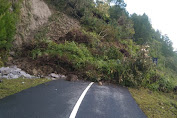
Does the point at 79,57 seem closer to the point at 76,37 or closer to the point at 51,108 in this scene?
the point at 76,37

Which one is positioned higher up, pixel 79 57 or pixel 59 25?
pixel 59 25

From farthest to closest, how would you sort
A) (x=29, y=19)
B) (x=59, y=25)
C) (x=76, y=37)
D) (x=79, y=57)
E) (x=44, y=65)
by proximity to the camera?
1. (x=59, y=25)
2. (x=76, y=37)
3. (x=29, y=19)
4. (x=79, y=57)
5. (x=44, y=65)

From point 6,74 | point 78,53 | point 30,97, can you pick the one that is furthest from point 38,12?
point 30,97

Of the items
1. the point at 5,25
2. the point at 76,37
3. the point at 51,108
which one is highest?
the point at 76,37

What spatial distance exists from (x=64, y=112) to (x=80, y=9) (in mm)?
19862

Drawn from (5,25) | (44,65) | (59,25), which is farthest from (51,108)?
(59,25)

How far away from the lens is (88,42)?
16.7 m

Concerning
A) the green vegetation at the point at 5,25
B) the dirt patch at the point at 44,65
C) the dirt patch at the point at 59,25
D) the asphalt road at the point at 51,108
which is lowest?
the asphalt road at the point at 51,108

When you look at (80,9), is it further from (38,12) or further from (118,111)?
(118,111)

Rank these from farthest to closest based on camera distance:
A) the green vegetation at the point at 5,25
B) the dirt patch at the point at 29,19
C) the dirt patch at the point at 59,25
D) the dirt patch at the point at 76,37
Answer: the dirt patch at the point at 59,25
the dirt patch at the point at 76,37
the dirt patch at the point at 29,19
the green vegetation at the point at 5,25

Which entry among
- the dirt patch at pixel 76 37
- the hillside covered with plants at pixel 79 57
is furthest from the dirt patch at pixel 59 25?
the dirt patch at pixel 76 37

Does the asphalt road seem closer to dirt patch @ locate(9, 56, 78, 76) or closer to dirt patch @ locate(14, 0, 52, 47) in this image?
dirt patch @ locate(9, 56, 78, 76)

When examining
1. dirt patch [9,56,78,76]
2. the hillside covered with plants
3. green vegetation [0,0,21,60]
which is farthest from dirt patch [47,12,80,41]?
green vegetation [0,0,21,60]

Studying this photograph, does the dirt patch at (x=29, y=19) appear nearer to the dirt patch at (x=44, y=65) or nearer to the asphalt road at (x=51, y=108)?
the dirt patch at (x=44, y=65)
